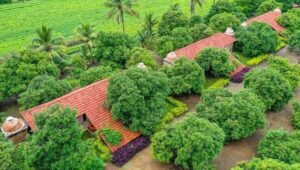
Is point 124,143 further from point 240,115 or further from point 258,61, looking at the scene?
point 258,61

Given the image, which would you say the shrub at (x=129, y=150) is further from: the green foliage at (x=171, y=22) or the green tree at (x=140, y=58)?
the green foliage at (x=171, y=22)

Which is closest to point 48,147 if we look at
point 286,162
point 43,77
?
point 43,77

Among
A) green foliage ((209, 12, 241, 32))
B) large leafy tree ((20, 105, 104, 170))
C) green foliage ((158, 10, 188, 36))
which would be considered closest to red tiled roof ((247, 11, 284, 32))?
green foliage ((209, 12, 241, 32))

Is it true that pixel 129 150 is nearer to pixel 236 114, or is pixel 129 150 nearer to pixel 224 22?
pixel 236 114

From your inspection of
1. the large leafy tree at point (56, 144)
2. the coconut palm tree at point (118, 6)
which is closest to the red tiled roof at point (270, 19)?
the coconut palm tree at point (118, 6)

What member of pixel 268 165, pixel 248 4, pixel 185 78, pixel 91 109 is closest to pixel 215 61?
pixel 185 78

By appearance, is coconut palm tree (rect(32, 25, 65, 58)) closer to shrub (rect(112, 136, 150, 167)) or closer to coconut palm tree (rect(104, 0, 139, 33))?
coconut palm tree (rect(104, 0, 139, 33))
